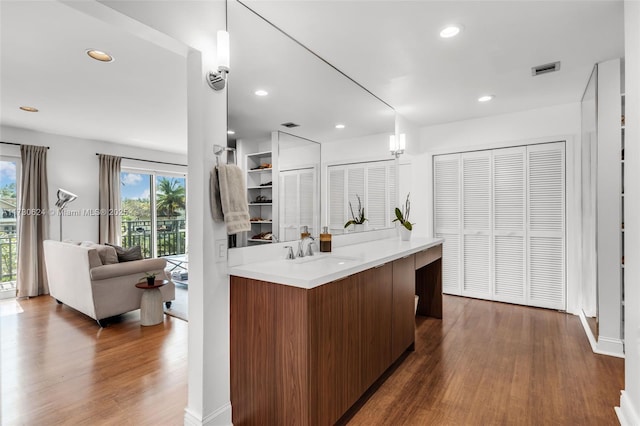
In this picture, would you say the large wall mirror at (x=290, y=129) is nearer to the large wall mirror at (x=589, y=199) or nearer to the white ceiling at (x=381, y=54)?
the white ceiling at (x=381, y=54)

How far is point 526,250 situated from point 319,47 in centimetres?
347

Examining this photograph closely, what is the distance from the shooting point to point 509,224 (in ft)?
13.8

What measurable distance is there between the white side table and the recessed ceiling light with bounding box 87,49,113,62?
2245 mm

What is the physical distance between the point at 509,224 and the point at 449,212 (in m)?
0.76

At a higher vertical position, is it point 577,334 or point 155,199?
point 155,199

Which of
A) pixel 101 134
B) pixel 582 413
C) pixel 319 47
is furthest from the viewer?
pixel 101 134

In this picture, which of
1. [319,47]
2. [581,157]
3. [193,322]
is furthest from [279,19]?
[581,157]

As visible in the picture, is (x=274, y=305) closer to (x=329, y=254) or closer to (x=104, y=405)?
(x=329, y=254)

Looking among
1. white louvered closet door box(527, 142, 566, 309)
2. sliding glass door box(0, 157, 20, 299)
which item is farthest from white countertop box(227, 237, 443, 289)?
sliding glass door box(0, 157, 20, 299)

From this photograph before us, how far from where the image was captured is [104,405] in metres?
2.10

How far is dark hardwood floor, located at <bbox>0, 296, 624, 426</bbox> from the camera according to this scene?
1967mm

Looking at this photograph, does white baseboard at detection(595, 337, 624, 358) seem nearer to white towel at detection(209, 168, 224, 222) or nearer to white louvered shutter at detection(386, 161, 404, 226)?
white louvered shutter at detection(386, 161, 404, 226)

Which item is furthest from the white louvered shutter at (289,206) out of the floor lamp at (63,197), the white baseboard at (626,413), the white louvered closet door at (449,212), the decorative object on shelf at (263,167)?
the floor lamp at (63,197)

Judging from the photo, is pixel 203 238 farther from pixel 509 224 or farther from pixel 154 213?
pixel 154 213
